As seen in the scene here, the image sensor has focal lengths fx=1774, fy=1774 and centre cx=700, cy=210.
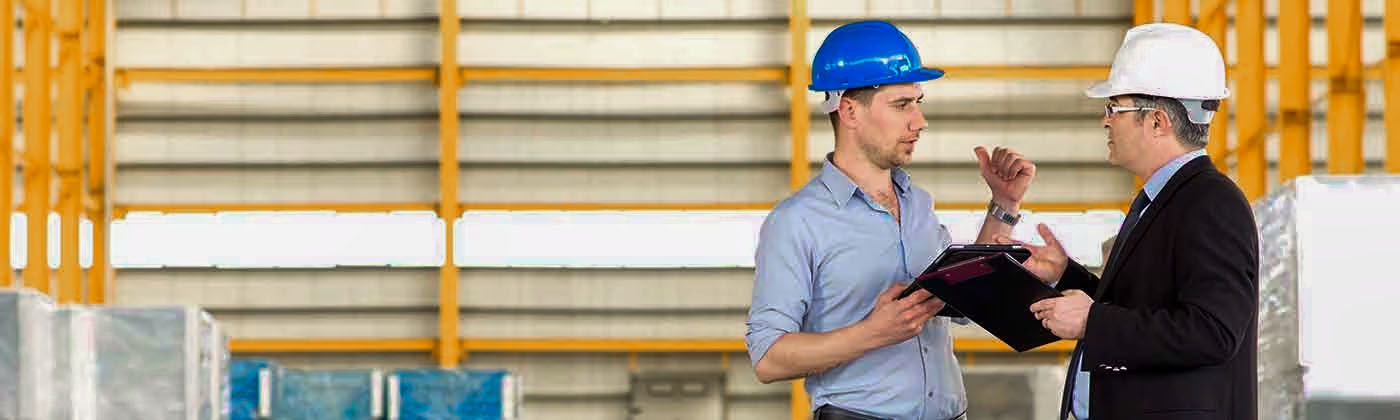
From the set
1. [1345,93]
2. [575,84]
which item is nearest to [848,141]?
[1345,93]

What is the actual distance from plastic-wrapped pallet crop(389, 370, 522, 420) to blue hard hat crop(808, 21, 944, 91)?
10.3 m

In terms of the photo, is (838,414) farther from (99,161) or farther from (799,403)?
(99,161)

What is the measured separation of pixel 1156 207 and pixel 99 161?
578 inches

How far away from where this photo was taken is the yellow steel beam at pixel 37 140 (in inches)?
615

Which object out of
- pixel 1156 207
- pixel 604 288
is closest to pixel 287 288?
pixel 604 288

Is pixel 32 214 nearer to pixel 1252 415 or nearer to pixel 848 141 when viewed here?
pixel 848 141

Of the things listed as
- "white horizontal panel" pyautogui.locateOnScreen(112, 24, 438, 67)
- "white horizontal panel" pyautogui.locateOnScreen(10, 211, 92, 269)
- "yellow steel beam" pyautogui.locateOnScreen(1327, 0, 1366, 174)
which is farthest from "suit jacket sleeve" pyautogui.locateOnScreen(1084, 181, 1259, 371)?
"white horizontal panel" pyautogui.locateOnScreen(10, 211, 92, 269)

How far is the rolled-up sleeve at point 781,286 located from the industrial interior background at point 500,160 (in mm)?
12203

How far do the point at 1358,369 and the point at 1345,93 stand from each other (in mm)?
7388

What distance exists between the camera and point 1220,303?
341 centimetres

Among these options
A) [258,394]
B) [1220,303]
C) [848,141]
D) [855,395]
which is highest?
[848,141]

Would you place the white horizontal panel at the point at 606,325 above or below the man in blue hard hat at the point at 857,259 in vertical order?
below

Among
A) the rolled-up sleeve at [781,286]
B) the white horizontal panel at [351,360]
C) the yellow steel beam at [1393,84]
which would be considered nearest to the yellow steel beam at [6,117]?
the white horizontal panel at [351,360]

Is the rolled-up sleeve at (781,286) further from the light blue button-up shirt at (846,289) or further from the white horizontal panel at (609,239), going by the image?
the white horizontal panel at (609,239)
